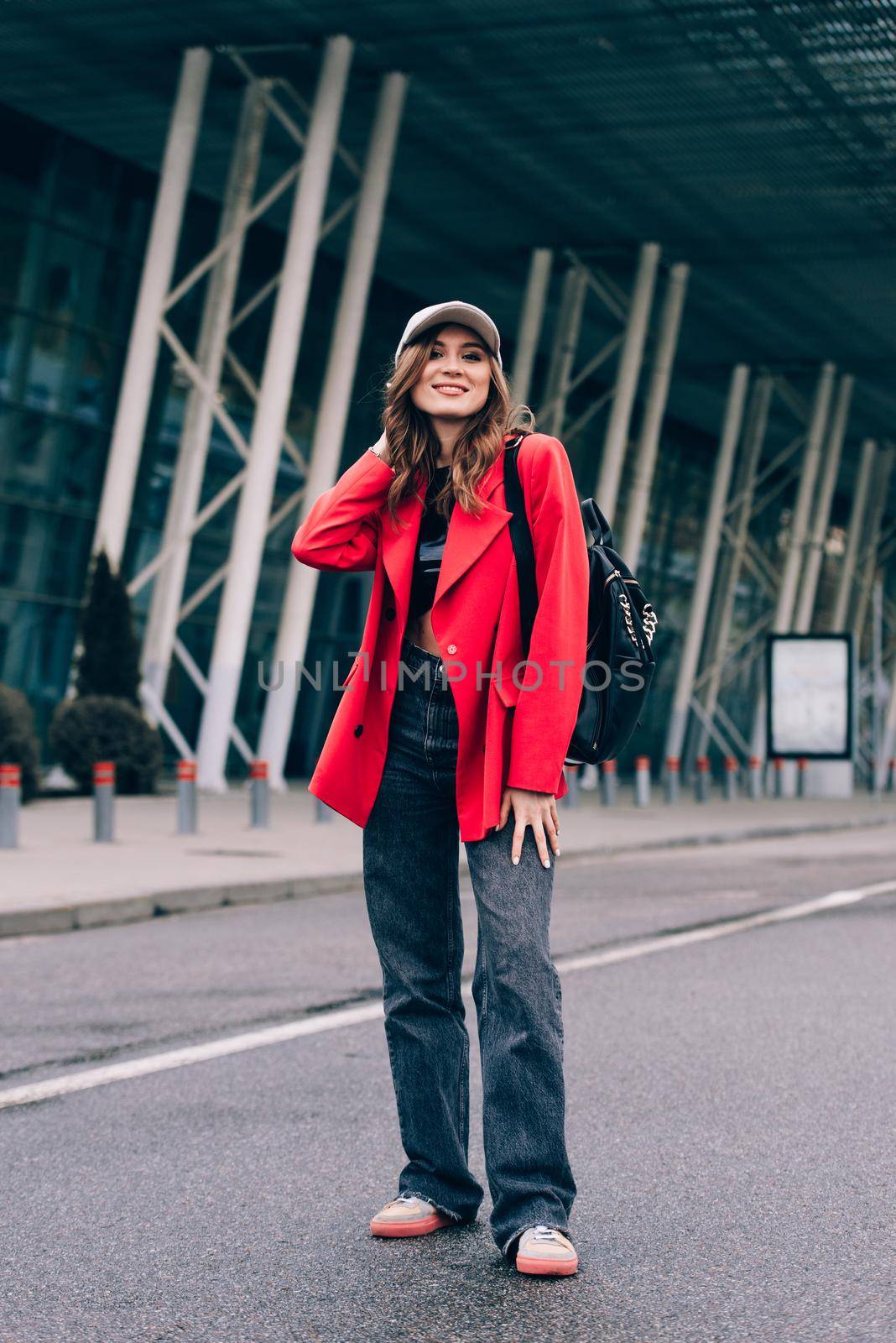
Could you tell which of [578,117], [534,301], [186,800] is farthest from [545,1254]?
[534,301]

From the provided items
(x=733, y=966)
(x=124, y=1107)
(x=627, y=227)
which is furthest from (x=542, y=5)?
(x=124, y=1107)

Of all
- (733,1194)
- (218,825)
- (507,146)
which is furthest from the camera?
(507,146)

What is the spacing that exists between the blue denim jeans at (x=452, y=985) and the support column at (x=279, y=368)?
741 inches

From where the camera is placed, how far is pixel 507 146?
26.9 meters

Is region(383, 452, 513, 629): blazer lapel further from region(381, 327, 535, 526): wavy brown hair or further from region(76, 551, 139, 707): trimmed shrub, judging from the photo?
region(76, 551, 139, 707): trimmed shrub

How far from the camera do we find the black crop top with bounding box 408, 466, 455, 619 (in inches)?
161

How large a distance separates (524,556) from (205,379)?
20730 mm

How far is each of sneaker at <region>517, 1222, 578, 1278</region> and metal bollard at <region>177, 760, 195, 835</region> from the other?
522 inches

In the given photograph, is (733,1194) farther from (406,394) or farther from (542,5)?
(542,5)

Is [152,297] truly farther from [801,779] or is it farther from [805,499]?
[805,499]

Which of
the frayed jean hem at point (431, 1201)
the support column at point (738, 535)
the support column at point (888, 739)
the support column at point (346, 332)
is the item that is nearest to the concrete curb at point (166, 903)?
the frayed jean hem at point (431, 1201)

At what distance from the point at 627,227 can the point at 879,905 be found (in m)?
20.8

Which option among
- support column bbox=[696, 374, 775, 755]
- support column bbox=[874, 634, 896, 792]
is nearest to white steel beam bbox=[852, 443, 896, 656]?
support column bbox=[874, 634, 896, 792]

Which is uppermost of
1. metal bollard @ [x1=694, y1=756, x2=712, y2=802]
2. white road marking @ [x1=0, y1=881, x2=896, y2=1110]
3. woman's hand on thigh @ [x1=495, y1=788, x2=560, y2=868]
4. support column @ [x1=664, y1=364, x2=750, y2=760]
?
support column @ [x1=664, y1=364, x2=750, y2=760]
